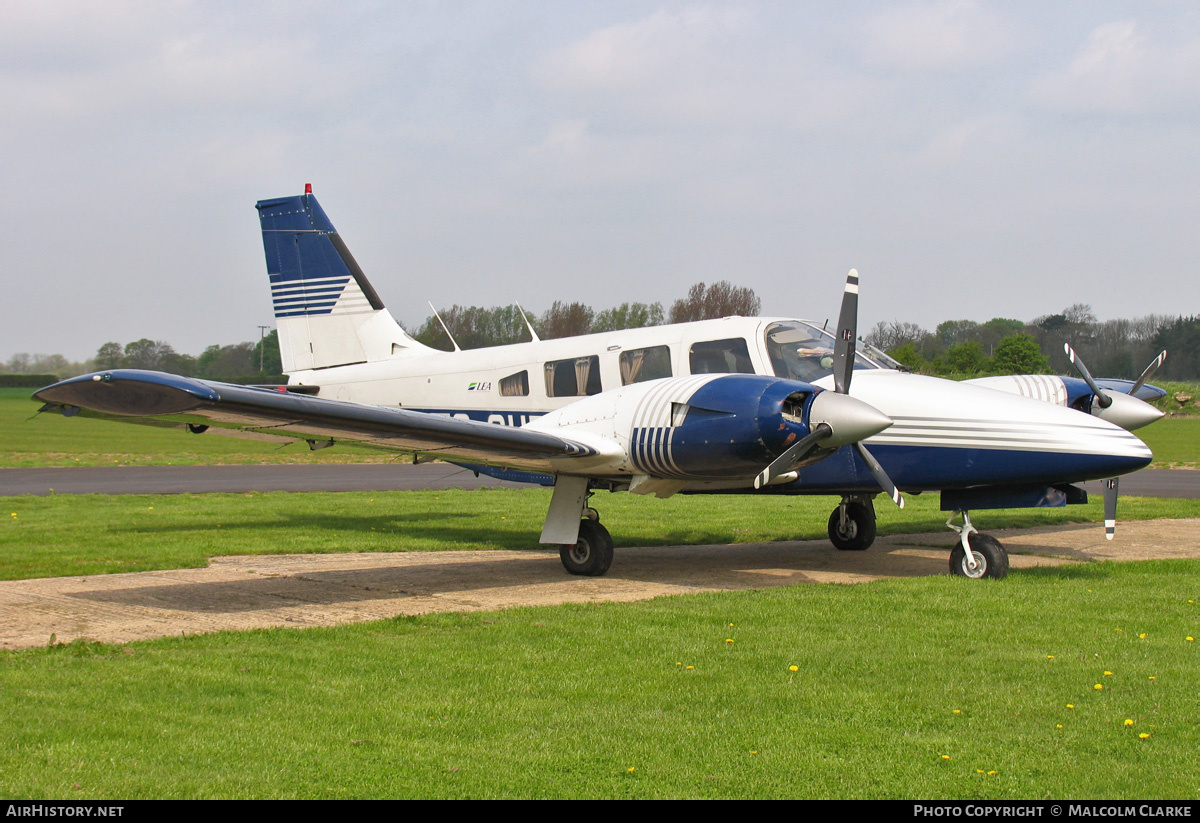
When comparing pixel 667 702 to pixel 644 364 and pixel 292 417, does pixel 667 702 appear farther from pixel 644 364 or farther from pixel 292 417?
Result: pixel 644 364

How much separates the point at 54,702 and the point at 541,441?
15.5 feet

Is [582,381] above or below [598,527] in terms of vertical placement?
above

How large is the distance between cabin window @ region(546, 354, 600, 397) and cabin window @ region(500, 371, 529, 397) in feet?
1.09

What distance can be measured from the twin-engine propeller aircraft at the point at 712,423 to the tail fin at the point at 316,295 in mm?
2899

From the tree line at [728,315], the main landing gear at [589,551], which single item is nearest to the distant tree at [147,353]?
the tree line at [728,315]

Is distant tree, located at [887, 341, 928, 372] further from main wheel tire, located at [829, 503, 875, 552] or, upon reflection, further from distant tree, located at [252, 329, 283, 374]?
distant tree, located at [252, 329, 283, 374]

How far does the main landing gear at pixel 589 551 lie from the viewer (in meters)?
10.6

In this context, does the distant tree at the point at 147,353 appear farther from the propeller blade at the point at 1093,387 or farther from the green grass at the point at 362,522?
the propeller blade at the point at 1093,387

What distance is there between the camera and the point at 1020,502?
9.69 m

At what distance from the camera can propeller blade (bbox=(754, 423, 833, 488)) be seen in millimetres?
8773

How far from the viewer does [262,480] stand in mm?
22672

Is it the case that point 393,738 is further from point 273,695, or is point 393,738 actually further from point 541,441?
point 541,441

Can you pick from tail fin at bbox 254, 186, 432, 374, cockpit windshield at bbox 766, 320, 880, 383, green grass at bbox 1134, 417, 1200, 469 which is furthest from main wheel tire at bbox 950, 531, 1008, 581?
green grass at bbox 1134, 417, 1200, 469
